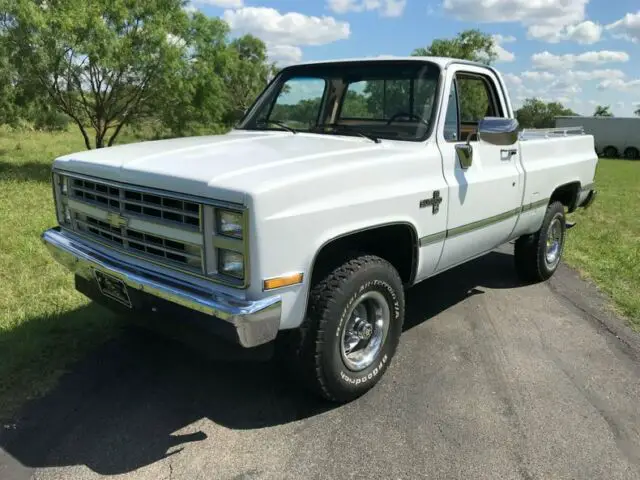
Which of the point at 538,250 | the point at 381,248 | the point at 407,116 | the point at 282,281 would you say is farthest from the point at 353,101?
the point at 538,250

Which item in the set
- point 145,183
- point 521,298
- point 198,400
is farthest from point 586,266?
point 145,183

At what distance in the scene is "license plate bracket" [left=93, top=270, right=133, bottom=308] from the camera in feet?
9.98

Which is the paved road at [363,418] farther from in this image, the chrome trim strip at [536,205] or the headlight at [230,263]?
the chrome trim strip at [536,205]

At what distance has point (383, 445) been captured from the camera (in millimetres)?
2953

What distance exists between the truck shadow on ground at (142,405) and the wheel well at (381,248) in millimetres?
673

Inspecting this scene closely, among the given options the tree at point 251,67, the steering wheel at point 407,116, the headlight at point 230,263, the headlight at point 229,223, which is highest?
the tree at point 251,67

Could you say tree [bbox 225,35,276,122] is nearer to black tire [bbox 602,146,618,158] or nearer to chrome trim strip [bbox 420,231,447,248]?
black tire [bbox 602,146,618,158]

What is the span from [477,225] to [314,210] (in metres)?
1.81

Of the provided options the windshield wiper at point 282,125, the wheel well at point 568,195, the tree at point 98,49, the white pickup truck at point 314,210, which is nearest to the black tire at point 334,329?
the white pickup truck at point 314,210

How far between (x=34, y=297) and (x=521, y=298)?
14.6ft

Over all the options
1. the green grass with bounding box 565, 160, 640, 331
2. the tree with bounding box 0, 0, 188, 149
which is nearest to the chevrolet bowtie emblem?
the green grass with bounding box 565, 160, 640, 331

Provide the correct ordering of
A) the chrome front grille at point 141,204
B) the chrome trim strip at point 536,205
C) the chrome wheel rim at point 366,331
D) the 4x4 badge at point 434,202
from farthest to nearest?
the chrome trim strip at point 536,205
the 4x4 badge at point 434,202
the chrome wheel rim at point 366,331
the chrome front grille at point 141,204

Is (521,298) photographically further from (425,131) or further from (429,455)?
(429,455)

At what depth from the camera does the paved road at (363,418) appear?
2.79m
